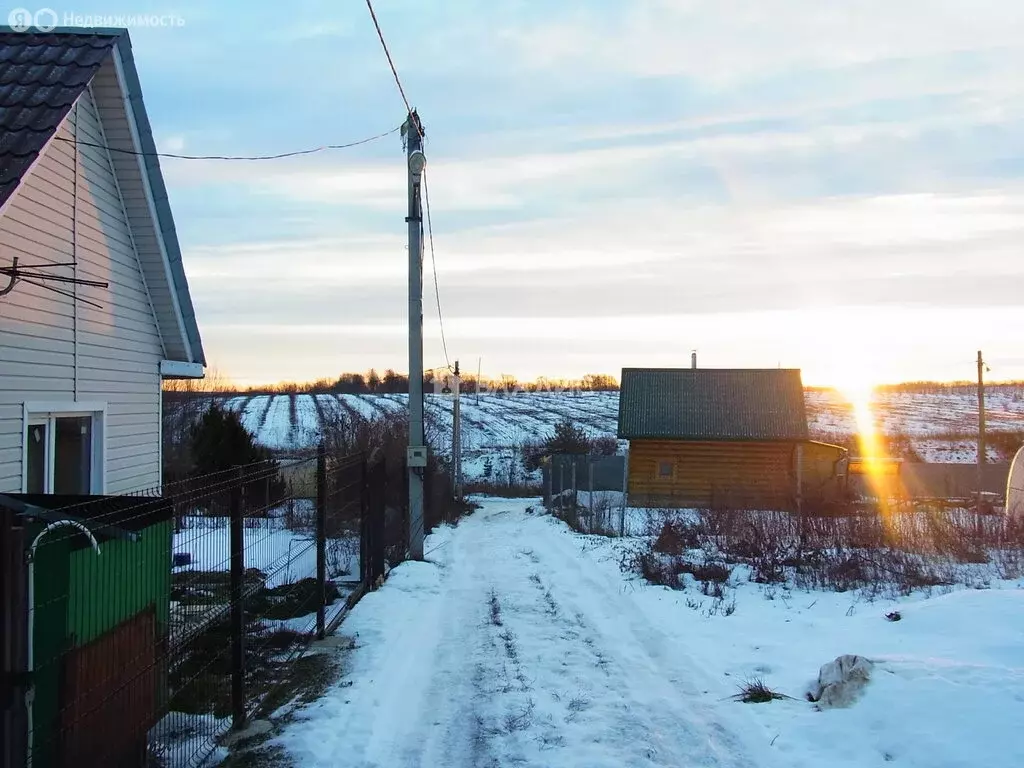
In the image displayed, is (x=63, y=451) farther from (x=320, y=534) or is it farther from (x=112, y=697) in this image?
(x=112, y=697)

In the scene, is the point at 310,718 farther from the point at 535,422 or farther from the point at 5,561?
the point at 535,422

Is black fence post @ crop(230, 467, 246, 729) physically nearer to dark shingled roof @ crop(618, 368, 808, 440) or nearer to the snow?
the snow

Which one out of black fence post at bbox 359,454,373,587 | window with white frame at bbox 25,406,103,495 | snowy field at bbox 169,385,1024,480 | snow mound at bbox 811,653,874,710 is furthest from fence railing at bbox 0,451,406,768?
snowy field at bbox 169,385,1024,480

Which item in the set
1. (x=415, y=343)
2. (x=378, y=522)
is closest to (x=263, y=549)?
(x=378, y=522)

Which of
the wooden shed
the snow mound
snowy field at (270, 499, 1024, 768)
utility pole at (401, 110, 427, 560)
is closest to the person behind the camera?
snowy field at (270, 499, 1024, 768)

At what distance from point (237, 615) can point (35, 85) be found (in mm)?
5081

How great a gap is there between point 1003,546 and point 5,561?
12713 millimetres

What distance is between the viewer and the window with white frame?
770 cm

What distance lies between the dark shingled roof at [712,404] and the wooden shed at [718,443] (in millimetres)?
Result: 34

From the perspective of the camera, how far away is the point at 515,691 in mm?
6434

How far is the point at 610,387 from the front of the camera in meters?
118

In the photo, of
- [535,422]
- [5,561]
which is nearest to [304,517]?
[5,561]

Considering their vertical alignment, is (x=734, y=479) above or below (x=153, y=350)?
below

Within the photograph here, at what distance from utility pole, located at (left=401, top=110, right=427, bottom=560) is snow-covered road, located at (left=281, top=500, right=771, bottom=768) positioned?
2589 millimetres
